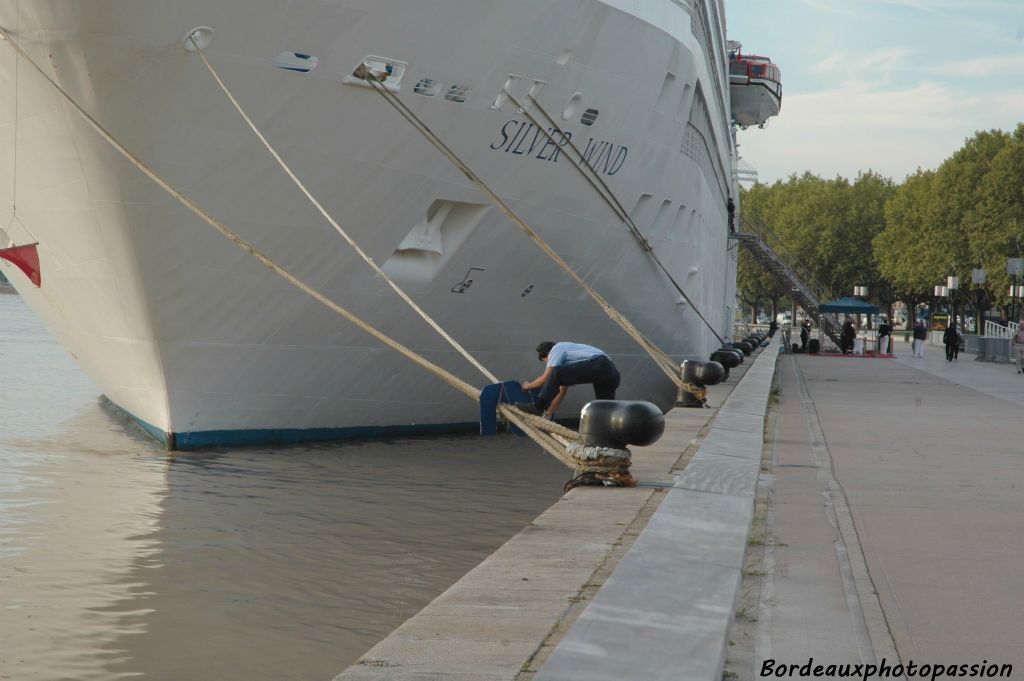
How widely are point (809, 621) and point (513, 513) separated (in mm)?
6127

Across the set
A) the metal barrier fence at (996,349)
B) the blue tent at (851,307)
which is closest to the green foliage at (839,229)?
the blue tent at (851,307)

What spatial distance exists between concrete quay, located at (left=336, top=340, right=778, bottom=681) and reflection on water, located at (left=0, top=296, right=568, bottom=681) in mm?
1440

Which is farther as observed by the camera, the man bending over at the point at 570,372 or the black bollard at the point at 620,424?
the man bending over at the point at 570,372

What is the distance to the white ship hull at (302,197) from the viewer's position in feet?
35.9

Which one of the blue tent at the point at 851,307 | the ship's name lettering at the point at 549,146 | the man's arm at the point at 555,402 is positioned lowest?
the man's arm at the point at 555,402

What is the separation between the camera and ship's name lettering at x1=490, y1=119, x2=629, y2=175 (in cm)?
1335

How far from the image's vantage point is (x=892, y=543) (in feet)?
22.9

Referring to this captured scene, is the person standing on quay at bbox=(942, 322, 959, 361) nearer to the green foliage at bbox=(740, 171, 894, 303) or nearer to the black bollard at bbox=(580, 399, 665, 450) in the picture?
the black bollard at bbox=(580, 399, 665, 450)

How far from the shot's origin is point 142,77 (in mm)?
10711

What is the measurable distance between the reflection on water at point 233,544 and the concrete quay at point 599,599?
144 cm

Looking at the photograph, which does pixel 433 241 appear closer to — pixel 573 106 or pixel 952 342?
pixel 573 106

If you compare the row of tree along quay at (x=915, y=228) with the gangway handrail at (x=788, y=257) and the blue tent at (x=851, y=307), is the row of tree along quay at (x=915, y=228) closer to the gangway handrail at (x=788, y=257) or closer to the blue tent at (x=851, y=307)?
the gangway handrail at (x=788, y=257)

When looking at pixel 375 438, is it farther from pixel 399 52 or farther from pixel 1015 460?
pixel 1015 460

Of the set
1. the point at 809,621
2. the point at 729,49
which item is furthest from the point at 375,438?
the point at 729,49
